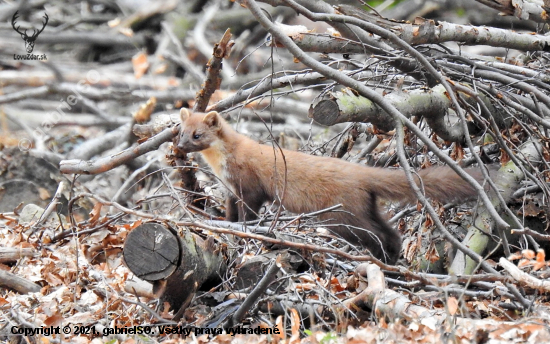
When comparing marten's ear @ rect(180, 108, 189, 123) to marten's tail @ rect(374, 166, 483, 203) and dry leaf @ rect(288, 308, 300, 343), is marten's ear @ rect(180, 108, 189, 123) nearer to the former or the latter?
marten's tail @ rect(374, 166, 483, 203)

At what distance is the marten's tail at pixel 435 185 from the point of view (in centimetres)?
618

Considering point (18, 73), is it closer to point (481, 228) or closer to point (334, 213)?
point (334, 213)

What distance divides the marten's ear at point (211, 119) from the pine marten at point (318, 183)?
1 centimetres

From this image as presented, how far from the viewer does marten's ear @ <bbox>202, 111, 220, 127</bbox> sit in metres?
7.54

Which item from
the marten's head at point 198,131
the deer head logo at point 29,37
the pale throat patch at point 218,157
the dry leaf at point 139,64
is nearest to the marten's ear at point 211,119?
the marten's head at point 198,131

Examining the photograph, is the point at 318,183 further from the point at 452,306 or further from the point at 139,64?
the point at 139,64

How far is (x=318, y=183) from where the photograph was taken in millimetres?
6797

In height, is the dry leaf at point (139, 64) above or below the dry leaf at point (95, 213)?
below

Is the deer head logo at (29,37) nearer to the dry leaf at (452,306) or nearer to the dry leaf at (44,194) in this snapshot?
the dry leaf at (44,194)

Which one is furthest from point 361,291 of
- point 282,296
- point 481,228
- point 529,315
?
point 481,228

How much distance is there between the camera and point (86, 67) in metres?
14.9

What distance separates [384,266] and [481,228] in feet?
7.17

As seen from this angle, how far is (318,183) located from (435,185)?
120cm

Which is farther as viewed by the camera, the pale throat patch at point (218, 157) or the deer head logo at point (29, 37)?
the deer head logo at point (29, 37)
